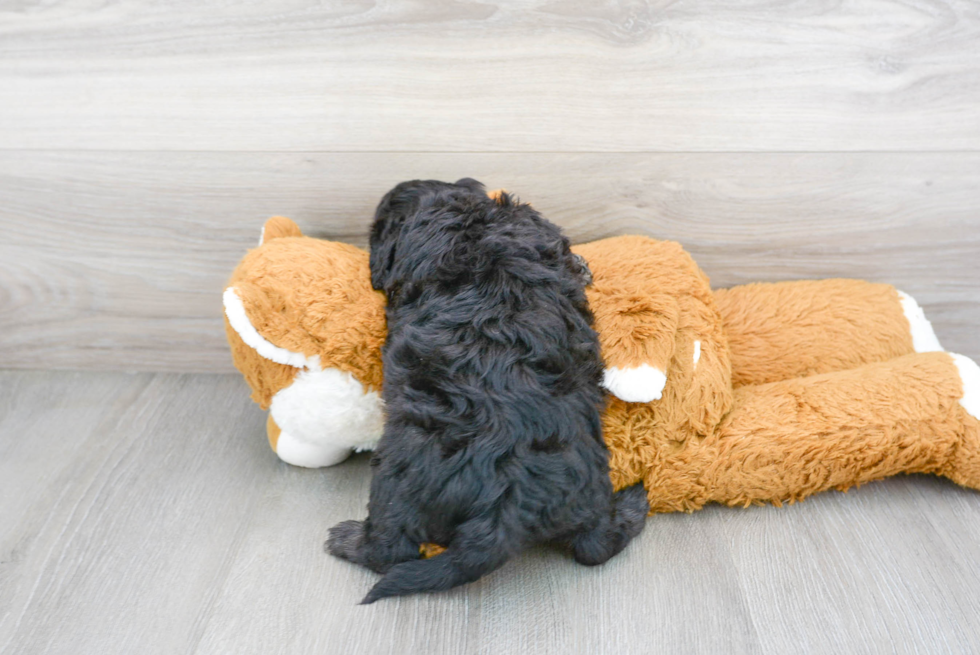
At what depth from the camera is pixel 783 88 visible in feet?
3.47

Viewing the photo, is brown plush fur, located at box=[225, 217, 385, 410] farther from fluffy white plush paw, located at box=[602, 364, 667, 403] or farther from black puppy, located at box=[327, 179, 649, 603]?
fluffy white plush paw, located at box=[602, 364, 667, 403]

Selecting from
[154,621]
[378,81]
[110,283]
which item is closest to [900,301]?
[378,81]

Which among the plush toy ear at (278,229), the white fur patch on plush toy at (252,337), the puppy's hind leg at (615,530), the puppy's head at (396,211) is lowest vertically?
the puppy's hind leg at (615,530)

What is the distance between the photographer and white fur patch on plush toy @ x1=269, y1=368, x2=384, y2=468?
3.12 feet

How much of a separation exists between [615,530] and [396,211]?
19.6 inches

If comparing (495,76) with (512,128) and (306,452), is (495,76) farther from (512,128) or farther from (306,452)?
(306,452)

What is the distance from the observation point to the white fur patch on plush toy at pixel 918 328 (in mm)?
1100

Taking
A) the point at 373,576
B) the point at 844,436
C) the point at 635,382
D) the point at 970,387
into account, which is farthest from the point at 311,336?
the point at 970,387

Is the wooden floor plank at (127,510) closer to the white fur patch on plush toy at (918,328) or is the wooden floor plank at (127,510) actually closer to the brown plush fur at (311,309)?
the brown plush fur at (311,309)


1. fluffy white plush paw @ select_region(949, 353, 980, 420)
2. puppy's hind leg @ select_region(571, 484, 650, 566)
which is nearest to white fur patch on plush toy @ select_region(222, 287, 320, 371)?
puppy's hind leg @ select_region(571, 484, 650, 566)

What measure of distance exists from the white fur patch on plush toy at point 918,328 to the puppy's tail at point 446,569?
757mm

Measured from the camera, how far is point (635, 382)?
2.80 ft

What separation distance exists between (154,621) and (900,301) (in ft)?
3.78

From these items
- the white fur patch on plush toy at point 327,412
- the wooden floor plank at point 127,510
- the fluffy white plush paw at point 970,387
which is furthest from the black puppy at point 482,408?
the fluffy white plush paw at point 970,387
